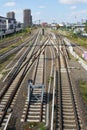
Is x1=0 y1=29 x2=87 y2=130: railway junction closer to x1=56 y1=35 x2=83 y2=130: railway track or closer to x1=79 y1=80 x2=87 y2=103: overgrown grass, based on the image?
x1=56 y1=35 x2=83 y2=130: railway track

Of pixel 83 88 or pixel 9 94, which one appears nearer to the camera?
pixel 9 94

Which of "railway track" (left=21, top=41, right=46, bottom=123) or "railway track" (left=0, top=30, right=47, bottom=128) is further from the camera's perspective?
"railway track" (left=0, top=30, right=47, bottom=128)

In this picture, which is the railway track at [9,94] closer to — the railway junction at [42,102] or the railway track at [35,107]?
the railway junction at [42,102]

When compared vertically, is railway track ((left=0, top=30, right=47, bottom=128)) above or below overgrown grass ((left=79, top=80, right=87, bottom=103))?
below

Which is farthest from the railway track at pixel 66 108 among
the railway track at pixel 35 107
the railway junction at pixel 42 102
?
the railway track at pixel 35 107

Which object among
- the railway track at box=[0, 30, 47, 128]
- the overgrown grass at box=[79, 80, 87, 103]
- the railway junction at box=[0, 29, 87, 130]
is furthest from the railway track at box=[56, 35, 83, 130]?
the railway track at box=[0, 30, 47, 128]

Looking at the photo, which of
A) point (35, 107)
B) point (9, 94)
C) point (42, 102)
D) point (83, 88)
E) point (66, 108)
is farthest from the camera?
point (83, 88)

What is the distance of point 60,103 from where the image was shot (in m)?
20.5

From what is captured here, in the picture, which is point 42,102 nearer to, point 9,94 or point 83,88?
point 9,94

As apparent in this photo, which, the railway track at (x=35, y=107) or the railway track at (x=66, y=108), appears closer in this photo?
the railway track at (x=66, y=108)

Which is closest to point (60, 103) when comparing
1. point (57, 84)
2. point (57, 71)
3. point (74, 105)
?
point (74, 105)

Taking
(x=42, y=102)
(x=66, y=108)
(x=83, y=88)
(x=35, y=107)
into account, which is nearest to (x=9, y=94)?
(x=42, y=102)

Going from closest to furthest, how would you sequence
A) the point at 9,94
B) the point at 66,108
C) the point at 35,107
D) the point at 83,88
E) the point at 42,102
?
the point at 66,108 → the point at 35,107 → the point at 42,102 → the point at 9,94 → the point at 83,88

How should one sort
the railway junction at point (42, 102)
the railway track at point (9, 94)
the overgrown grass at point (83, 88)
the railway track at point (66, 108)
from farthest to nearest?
the overgrown grass at point (83, 88), the railway track at point (9, 94), the railway junction at point (42, 102), the railway track at point (66, 108)
